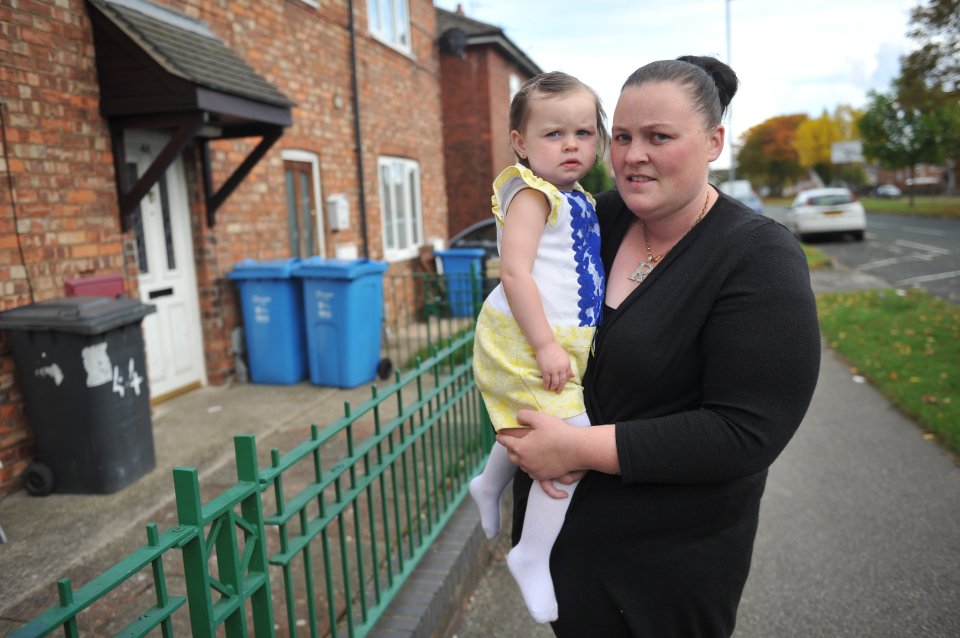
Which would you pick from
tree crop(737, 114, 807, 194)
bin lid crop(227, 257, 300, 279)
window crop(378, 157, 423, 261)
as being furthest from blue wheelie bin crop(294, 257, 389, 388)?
tree crop(737, 114, 807, 194)

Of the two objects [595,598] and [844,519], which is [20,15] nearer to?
[595,598]

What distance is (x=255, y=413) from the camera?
6023mm

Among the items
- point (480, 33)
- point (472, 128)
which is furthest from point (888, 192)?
point (480, 33)

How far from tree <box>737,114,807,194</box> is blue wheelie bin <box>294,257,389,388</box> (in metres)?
79.7

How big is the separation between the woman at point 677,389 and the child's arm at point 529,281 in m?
0.09

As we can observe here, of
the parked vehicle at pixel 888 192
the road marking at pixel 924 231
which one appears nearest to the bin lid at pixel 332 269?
the road marking at pixel 924 231

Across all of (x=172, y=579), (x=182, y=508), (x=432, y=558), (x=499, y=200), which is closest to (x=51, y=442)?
(x=172, y=579)

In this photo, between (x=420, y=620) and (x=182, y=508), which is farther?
(x=420, y=620)

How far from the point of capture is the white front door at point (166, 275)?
6094mm

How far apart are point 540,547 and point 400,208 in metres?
10.7

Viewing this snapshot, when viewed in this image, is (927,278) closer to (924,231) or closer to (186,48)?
(924,231)

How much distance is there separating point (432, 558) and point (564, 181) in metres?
2.14

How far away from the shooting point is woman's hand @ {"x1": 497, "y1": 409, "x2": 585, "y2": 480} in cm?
154

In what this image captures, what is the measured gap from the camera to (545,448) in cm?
157
